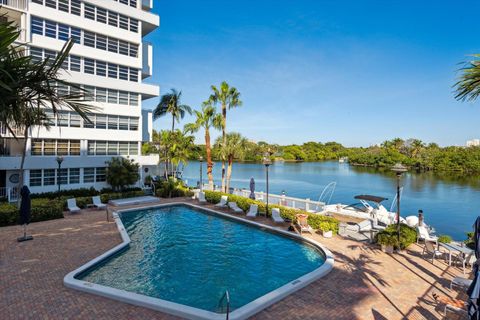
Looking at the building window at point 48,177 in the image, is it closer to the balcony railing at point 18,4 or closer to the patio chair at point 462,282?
the balcony railing at point 18,4

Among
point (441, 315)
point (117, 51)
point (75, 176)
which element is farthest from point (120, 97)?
point (441, 315)

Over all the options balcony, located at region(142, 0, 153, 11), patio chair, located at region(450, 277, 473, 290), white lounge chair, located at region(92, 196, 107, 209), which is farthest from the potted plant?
balcony, located at region(142, 0, 153, 11)

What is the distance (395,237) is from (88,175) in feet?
79.8

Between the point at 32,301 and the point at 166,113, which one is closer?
the point at 32,301

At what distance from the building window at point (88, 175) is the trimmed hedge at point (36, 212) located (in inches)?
266

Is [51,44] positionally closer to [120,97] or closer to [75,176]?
[120,97]

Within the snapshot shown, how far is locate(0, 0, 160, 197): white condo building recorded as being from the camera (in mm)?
22078

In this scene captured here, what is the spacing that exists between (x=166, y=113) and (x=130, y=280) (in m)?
29.3

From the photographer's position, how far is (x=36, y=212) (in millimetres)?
16266

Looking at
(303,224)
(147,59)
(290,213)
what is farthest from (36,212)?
(147,59)

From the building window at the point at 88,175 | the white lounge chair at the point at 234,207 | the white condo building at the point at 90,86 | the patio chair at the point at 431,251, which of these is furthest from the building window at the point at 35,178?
the patio chair at the point at 431,251

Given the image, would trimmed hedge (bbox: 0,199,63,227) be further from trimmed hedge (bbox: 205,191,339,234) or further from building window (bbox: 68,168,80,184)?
trimmed hedge (bbox: 205,191,339,234)

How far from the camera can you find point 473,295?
5.29 metres

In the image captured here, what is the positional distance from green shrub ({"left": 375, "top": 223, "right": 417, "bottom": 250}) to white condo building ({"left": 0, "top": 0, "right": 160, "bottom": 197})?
20651mm
